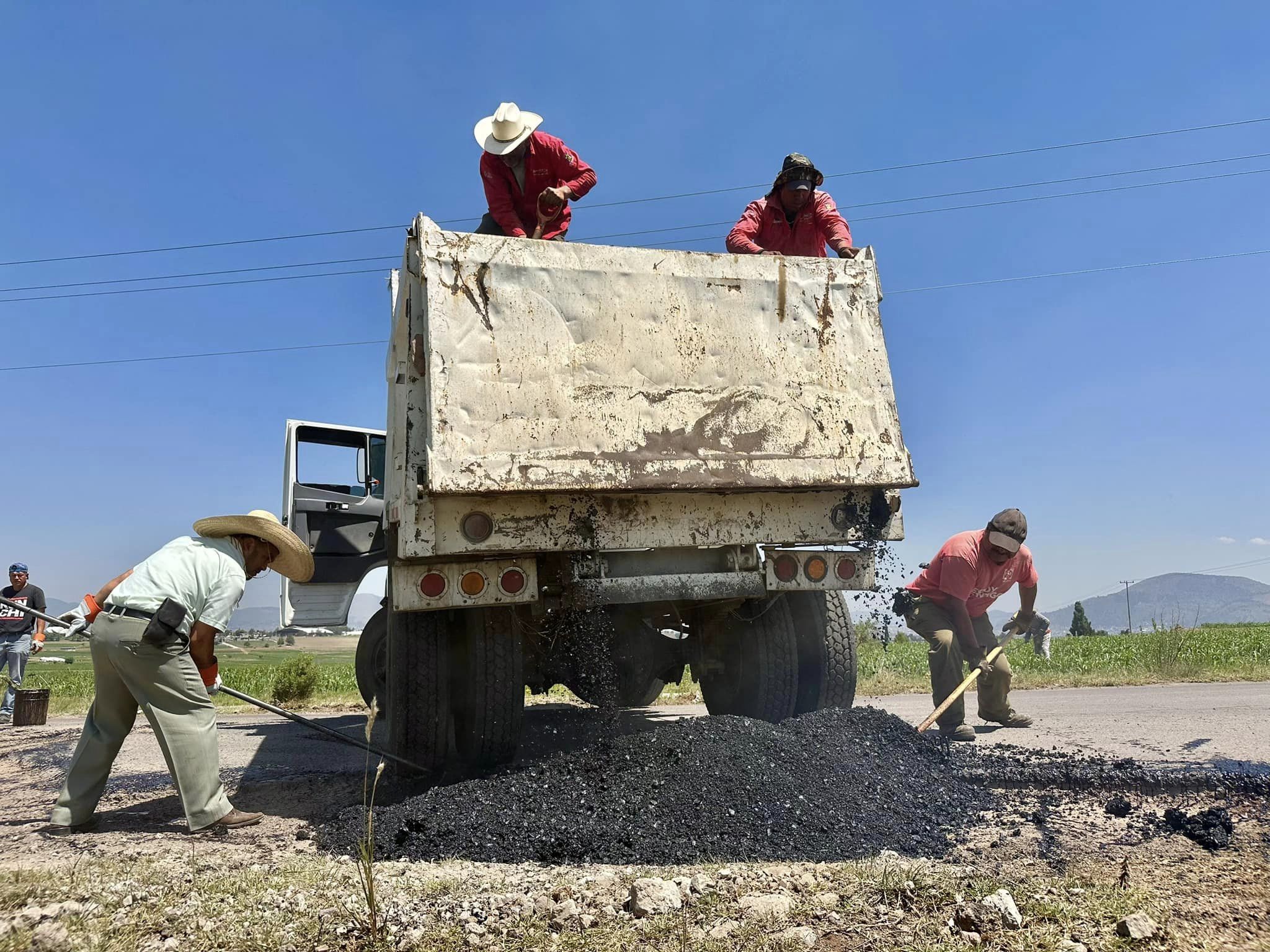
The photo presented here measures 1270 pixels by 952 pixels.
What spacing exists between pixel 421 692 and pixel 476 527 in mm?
970

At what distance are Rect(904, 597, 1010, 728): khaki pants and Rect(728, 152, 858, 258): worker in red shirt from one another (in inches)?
107

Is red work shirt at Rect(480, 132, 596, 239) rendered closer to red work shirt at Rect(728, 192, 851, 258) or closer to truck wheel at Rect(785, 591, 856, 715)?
red work shirt at Rect(728, 192, 851, 258)

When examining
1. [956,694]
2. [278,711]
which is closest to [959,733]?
[956,694]

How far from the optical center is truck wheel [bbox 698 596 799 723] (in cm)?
483

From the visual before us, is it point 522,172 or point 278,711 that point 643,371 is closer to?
point 522,172

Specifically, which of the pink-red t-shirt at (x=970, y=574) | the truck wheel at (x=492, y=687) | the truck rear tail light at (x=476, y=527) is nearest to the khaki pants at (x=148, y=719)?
the truck wheel at (x=492, y=687)

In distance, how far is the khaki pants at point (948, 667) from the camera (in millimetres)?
5914

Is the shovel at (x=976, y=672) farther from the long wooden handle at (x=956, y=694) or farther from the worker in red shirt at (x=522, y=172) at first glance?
the worker in red shirt at (x=522, y=172)

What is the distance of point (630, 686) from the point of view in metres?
5.28

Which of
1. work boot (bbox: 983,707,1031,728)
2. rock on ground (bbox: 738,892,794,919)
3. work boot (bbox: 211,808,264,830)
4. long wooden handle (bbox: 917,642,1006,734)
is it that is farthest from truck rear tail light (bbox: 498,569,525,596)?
work boot (bbox: 983,707,1031,728)

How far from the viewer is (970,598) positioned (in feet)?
20.8

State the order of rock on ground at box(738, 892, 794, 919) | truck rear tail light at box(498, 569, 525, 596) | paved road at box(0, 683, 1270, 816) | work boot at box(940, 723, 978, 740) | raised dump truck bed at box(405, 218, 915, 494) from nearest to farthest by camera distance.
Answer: rock on ground at box(738, 892, 794, 919)
raised dump truck bed at box(405, 218, 915, 494)
truck rear tail light at box(498, 569, 525, 596)
paved road at box(0, 683, 1270, 816)
work boot at box(940, 723, 978, 740)

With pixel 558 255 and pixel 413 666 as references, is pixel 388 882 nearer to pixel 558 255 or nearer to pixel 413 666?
pixel 413 666

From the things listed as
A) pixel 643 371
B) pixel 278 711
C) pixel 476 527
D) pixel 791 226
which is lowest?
pixel 278 711
